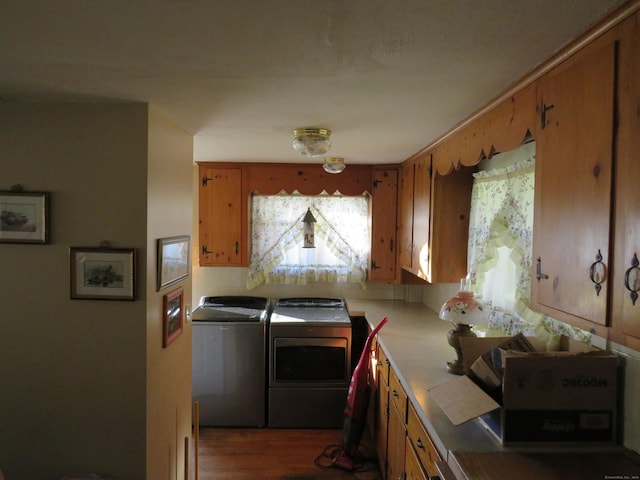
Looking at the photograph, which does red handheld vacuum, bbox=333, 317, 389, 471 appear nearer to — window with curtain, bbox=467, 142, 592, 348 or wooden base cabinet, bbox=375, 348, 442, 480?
wooden base cabinet, bbox=375, 348, 442, 480

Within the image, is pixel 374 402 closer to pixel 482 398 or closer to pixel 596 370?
pixel 482 398

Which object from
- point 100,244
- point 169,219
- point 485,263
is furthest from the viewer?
point 485,263

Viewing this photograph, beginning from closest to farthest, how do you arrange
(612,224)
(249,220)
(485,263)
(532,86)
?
(612,224) < (532,86) < (485,263) < (249,220)

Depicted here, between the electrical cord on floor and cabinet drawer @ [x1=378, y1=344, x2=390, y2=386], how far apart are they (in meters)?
0.63

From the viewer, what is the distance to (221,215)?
11.9 ft

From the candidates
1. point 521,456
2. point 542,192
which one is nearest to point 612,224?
point 542,192

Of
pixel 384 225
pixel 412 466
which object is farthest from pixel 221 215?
pixel 412 466

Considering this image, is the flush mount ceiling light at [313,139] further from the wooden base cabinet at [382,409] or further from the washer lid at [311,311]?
the washer lid at [311,311]

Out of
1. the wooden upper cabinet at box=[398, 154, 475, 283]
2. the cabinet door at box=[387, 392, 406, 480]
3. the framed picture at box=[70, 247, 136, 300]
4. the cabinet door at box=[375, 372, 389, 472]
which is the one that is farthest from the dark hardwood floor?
the framed picture at box=[70, 247, 136, 300]

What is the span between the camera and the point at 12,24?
1.06m

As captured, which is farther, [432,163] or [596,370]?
[432,163]

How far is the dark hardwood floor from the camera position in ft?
8.74

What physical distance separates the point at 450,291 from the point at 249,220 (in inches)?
72.6

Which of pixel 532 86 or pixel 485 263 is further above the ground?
pixel 532 86
